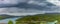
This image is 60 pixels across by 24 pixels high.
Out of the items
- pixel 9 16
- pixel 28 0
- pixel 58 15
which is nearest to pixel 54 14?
pixel 58 15

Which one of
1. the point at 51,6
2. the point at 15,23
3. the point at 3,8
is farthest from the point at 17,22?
the point at 51,6

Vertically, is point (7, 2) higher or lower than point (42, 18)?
higher

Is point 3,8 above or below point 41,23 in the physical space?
above

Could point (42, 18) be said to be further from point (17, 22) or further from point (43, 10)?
point (17, 22)

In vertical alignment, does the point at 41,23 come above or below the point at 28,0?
below

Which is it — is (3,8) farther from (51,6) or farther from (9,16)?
(51,6)

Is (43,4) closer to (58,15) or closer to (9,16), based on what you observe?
(58,15)

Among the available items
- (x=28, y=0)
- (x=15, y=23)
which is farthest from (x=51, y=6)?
(x=15, y=23)
